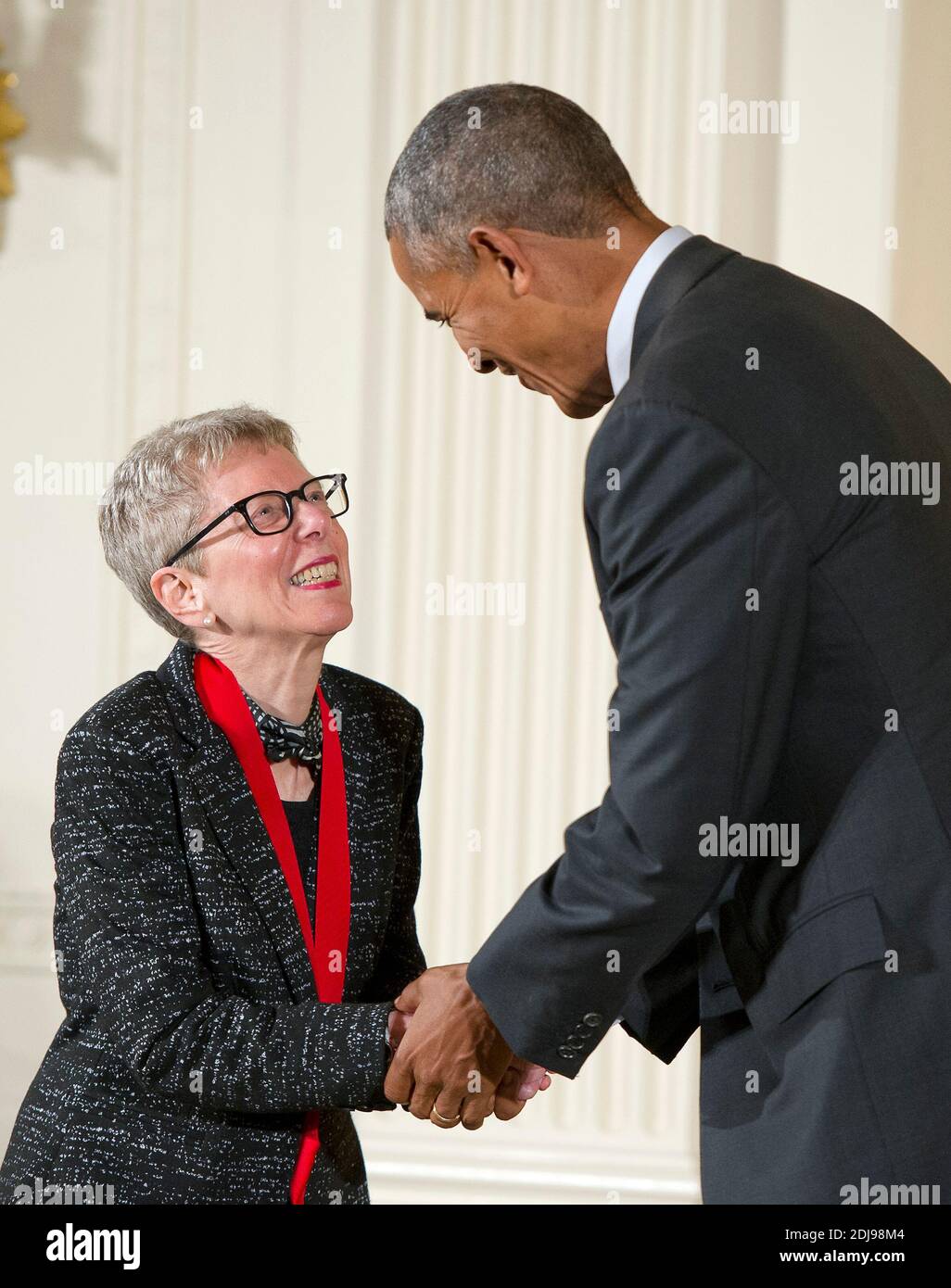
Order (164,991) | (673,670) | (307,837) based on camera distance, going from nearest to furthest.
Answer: (673,670)
(164,991)
(307,837)

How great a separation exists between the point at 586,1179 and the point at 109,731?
222cm

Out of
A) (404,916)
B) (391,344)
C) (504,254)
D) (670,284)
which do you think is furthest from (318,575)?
(391,344)

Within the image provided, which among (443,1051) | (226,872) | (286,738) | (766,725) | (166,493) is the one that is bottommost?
(443,1051)

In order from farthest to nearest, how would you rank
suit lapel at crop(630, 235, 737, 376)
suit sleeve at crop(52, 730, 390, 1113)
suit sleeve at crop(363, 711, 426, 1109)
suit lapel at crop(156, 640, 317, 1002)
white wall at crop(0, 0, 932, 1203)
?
1. white wall at crop(0, 0, 932, 1203)
2. suit sleeve at crop(363, 711, 426, 1109)
3. suit lapel at crop(156, 640, 317, 1002)
4. suit sleeve at crop(52, 730, 390, 1113)
5. suit lapel at crop(630, 235, 737, 376)

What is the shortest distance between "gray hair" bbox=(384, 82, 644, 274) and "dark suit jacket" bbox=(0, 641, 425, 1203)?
2.56 feet

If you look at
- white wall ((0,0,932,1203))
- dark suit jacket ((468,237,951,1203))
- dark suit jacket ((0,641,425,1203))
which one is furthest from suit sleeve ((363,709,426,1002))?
white wall ((0,0,932,1203))

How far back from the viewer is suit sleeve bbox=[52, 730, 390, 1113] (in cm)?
195

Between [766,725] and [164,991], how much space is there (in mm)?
888

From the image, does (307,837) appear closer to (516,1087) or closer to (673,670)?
(516,1087)

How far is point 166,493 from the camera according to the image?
7.51 ft

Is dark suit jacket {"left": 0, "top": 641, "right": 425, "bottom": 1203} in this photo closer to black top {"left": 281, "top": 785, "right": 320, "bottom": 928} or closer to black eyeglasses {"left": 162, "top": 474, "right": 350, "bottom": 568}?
black top {"left": 281, "top": 785, "right": 320, "bottom": 928}

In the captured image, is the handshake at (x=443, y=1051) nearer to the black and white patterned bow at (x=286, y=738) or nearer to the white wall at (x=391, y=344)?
the black and white patterned bow at (x=286, y=738)

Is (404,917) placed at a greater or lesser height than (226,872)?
lesser

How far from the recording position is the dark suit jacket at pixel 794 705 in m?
1.56
